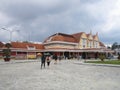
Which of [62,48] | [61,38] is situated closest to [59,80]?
[62,48]

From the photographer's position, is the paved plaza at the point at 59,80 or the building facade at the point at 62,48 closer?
the paved plaza at the point at 59,80

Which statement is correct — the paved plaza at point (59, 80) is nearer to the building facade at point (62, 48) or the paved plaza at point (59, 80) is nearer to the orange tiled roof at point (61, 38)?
the building facade at point (62, 48)

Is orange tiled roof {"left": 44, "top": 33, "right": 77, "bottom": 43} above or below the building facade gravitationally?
above

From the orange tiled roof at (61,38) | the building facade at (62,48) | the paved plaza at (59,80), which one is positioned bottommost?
the paved plaza at (59,80)

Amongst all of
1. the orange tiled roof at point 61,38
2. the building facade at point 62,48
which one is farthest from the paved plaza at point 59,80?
the orange tiled roof at point 61,38

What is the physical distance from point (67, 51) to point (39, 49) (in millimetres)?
9872

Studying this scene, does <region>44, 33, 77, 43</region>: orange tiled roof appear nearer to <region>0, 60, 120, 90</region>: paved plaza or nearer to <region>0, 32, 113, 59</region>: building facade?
<region>0, 32, 113, 59</region>: building facade

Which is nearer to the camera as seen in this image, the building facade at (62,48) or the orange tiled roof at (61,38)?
the building facade at (62,48)

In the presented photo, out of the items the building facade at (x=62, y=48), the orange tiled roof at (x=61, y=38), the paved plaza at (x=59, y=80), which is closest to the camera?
the paved plaza at (x=59, y=80)

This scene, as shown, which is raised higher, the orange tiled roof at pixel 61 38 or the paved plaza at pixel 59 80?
the orange tiled roof at pixel 61 38

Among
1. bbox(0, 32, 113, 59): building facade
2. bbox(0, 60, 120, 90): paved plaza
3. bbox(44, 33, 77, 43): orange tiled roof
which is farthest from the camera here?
bbox(44, 33, 77, 43): orange tiled roof

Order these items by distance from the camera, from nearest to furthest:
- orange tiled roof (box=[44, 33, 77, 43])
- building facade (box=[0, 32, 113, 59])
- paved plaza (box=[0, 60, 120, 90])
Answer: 1. paved plaza (box=[0, 60, 120, 90])
2. building facade (box=[0, 32, 113, 59])
3. orange tiled roof (box=[44, 33, 77, 43])

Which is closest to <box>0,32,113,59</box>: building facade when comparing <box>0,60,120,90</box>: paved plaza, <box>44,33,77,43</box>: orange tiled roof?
<box>44,33,77,43</box>: orange tiled roof

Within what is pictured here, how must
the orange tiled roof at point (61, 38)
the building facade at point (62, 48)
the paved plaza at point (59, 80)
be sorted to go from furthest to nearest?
the orange tiled roof at point (61, 38) → the building facade at point (62, 48) → the paved plaza at point (59, 80)
